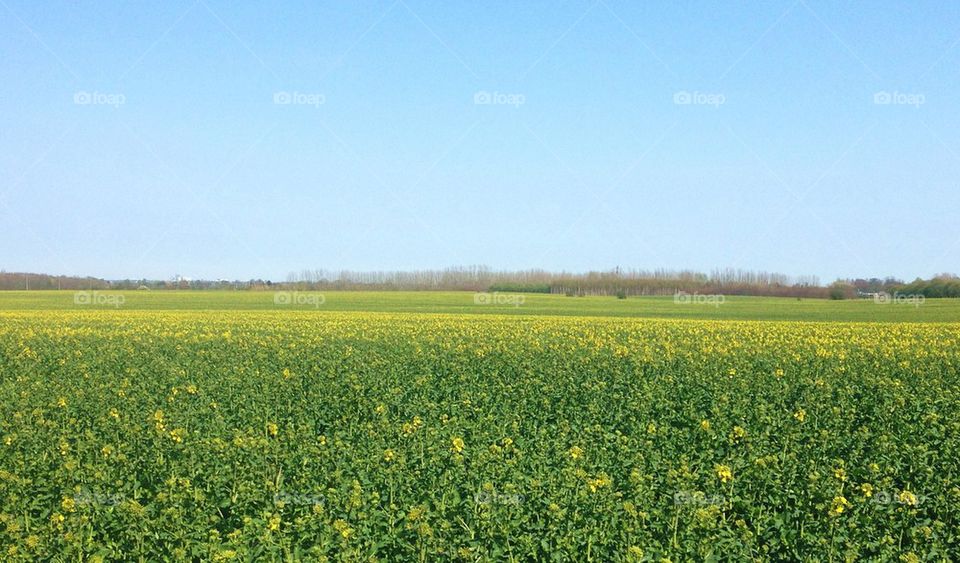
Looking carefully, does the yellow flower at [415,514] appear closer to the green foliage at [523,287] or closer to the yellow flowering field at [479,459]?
the yellow flowering field at [479,459]

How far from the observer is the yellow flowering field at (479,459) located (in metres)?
6.64

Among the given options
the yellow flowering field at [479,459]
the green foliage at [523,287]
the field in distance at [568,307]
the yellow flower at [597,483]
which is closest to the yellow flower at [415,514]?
the yellow flowering field at [479,459]

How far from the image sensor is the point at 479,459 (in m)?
8.12

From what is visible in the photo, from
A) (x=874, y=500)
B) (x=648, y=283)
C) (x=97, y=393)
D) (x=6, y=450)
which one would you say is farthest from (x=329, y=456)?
(x=648, y=283)

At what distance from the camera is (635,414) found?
12.2 m

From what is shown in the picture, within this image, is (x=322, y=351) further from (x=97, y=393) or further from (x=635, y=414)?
(x=635, y=414)

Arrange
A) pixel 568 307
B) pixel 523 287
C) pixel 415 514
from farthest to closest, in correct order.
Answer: pixel 523 287 < pixel 568 307 < pixel 415 514

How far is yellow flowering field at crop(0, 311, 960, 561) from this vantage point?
6.64m

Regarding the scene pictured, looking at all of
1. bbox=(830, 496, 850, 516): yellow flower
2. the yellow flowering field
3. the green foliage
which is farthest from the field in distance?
bbox=(830, 496, 850, 516): yellow flower

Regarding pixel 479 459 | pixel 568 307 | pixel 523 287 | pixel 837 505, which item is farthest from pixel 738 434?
pixel 523 287

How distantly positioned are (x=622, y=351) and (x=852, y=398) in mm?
6130

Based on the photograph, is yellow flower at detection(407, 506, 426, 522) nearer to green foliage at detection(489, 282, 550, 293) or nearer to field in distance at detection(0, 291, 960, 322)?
field in distance at detection(0, 291, 960, 322)

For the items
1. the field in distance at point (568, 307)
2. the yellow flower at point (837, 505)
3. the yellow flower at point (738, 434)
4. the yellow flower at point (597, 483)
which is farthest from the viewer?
the field in distance at point (568, 307)

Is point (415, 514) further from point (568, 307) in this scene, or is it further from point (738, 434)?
point (568, 307)
